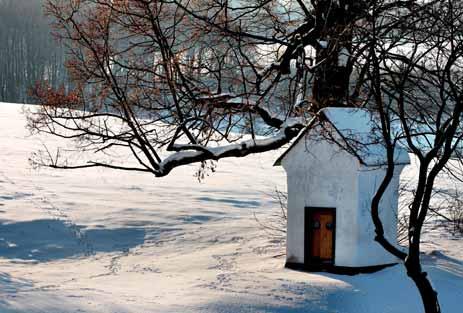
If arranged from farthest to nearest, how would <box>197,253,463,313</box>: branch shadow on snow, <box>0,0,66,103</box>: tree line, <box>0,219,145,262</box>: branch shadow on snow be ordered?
<box>0,0,66,103</box>: tree line → <box>0,219,145,262</box>: branch shadow on snow → <box>197,253,463,313</box>: branch shadow on snow

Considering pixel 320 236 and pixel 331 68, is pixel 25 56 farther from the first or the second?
pixel 320 236

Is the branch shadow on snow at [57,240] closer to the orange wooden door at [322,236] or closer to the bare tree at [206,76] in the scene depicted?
the bare tree at [206,76]

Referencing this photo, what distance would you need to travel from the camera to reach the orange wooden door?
37.6 feet

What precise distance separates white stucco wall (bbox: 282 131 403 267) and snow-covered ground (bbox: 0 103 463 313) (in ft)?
1.60

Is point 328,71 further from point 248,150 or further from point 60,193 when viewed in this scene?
point 60,193

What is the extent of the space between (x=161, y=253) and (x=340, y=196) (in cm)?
606

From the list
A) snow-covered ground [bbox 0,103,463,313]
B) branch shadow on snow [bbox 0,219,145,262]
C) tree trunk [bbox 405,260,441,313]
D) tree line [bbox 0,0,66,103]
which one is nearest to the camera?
→ tree trunk [bbox 405,260,441,313]

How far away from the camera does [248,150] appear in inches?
473

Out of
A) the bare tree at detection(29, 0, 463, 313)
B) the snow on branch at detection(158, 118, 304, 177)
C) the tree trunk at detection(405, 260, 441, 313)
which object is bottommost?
the tree trunk at detection(405, 260, 441, 313)

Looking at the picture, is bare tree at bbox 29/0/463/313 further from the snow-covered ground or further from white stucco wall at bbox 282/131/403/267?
the snow-covered ground

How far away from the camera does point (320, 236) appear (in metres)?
11.6

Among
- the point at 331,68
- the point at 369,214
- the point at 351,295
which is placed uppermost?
the point at 331,68

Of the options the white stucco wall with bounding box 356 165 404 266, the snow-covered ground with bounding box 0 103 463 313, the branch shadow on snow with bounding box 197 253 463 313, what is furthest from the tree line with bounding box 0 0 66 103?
the branch shadow on snow with bounding box 197 253 463 313

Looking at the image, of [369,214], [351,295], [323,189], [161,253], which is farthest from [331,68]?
[161,253]
